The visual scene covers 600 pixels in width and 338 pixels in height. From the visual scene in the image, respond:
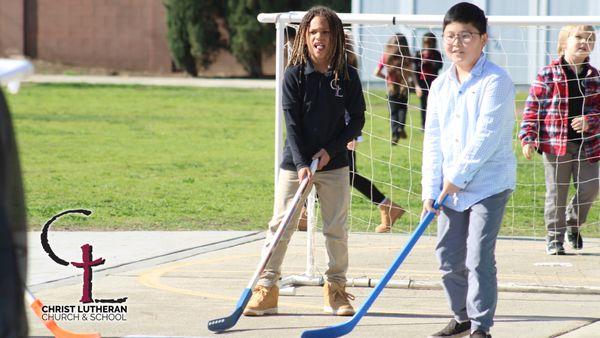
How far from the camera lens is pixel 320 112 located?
22.0ft

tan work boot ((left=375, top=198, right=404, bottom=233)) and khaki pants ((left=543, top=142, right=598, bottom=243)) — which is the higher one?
khaki pants ((left=543, top=142, right=598, bottom=243))

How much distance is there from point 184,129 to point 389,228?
10.5m

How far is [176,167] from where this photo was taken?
1493 cm

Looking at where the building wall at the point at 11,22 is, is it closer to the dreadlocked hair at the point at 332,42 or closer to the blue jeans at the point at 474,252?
the dreadlocked hair at the point at 332,42

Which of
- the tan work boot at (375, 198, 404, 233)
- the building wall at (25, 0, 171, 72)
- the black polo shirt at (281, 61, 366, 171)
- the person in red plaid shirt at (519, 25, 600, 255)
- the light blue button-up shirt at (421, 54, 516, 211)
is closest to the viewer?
the light blue button-up shirt at (421, 54, 516, 211)

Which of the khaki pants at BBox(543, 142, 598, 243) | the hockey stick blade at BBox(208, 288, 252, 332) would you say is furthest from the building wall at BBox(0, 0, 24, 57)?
the hockey stick blade at BBox(208, 288, 252, 332)

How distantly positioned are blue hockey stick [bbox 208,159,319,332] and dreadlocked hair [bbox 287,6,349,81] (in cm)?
57

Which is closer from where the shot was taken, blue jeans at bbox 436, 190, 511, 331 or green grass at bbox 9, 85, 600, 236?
blue jeans at bbox 436, 190, 511, 331

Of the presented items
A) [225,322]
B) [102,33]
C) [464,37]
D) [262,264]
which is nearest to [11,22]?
[102,33]

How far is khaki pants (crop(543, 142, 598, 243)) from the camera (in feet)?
29.5

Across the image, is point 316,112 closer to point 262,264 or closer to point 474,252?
point 262,264

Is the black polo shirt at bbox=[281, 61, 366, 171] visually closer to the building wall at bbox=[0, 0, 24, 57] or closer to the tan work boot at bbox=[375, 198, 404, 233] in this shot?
the tan work boot at bbox=[375, 198, 404, 233]

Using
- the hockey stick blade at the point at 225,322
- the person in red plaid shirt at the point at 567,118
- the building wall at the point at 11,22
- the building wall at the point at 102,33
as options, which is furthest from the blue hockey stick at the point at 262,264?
the building wall at the point at 11,22

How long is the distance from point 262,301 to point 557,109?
3.18 metres
